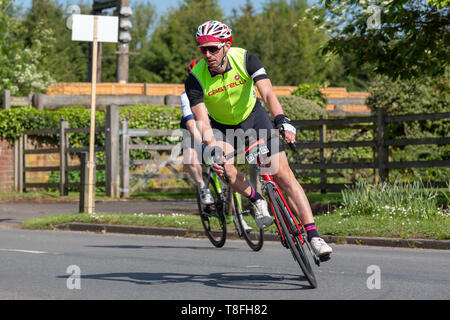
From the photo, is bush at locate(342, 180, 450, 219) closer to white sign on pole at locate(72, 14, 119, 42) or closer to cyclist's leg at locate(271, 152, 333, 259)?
white sign on pole at locate(72, 14, 119, 42)

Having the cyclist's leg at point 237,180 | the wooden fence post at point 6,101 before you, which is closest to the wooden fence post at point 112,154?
the wooden fence post at point 6,101

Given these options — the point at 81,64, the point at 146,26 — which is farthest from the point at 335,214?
the point at 146,26

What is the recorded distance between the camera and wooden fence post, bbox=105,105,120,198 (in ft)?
65.2

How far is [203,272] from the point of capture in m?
7.92

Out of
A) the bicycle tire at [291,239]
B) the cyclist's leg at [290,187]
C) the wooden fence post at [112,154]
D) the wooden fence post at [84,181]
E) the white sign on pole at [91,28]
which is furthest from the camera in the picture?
the wooden fence post at [112,154]

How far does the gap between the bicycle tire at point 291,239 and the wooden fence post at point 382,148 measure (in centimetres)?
971

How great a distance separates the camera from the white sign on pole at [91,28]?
14031 mm

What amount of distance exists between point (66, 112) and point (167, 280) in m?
15.5

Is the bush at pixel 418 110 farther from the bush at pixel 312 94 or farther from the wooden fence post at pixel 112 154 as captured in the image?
the wooden fence post at pixel 112 154

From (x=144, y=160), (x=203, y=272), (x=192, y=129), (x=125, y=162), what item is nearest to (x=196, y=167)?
(x=192, y=129)

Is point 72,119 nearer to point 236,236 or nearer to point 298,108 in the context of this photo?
point 298,108

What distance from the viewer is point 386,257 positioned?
916 cm

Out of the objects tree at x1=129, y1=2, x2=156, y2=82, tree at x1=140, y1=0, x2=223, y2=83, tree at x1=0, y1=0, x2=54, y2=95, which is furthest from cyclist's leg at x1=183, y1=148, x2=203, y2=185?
tree at x1=129, y1=2, x2=156, y2=82
